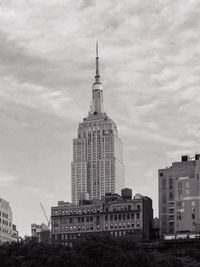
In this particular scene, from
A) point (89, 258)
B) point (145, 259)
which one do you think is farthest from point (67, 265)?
point (145, 259)

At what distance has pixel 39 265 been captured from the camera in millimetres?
192125

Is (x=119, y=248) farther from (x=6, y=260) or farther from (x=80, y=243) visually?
(x=6, y=260)

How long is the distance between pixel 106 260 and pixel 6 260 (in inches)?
1034

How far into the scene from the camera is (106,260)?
19212 centimetres

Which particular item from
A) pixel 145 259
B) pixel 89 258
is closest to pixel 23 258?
pixel 89 258

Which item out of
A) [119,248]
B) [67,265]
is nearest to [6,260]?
[67,265]

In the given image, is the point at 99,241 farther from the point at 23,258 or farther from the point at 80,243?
the point at 23,258

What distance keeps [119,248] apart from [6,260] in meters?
29.4

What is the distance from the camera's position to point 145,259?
641 ft

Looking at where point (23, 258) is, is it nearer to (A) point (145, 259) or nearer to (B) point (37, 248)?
(B) point (37, 248)

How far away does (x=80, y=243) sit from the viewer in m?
200

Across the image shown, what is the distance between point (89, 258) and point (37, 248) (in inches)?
598

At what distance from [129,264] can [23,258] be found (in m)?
28.2

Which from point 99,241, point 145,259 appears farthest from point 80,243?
point 145,259
